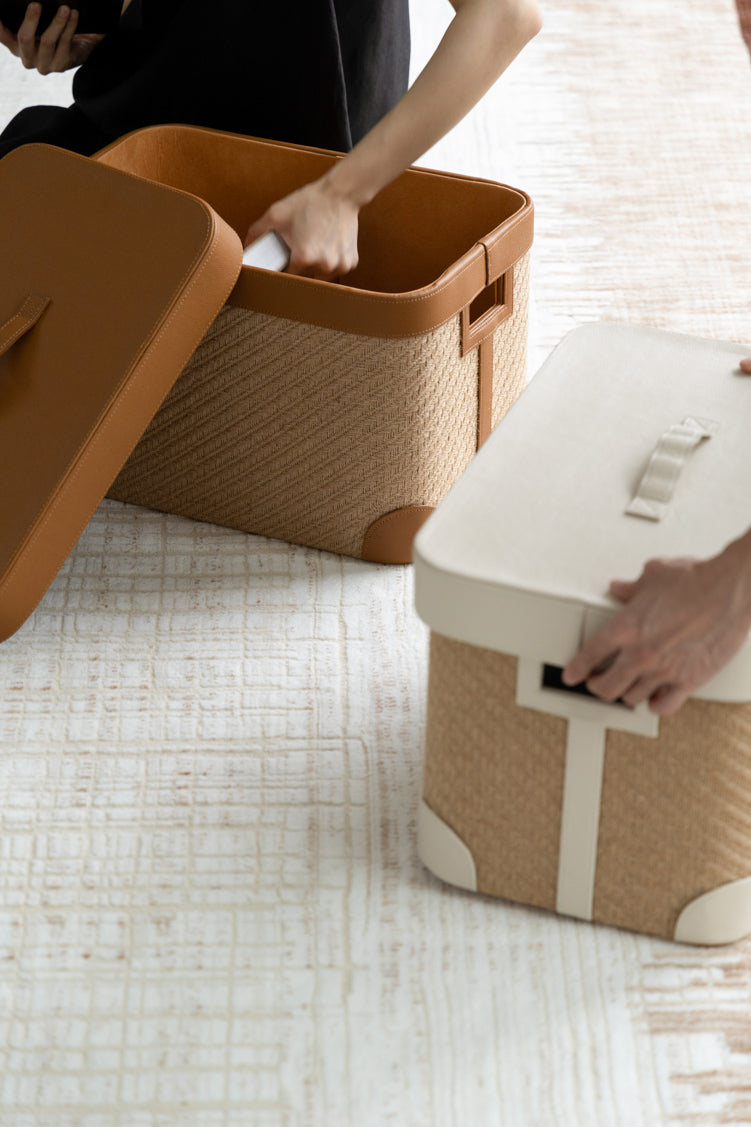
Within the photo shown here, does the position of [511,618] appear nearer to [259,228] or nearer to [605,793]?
[605,793]

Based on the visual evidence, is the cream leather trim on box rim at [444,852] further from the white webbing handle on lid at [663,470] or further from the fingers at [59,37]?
the fingers at [59,37]

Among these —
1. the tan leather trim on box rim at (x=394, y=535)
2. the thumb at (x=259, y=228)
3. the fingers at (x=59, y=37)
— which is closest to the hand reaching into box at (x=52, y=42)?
the fingers at (x=59, y=37)

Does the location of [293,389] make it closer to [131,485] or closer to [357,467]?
[357,467]

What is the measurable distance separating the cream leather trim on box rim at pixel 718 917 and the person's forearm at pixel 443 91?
763mm

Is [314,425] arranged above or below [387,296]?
below

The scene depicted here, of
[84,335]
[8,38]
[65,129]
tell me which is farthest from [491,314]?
[8,38]

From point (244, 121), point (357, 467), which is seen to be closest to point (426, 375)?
point (357, 467)

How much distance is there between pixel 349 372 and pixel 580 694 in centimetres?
47

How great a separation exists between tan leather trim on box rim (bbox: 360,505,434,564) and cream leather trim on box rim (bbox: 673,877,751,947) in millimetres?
483

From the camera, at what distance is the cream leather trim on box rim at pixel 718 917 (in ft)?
2.99

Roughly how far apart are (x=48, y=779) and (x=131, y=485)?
16.0 inches

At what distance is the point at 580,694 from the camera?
34.0 inches

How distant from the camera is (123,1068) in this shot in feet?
2.88

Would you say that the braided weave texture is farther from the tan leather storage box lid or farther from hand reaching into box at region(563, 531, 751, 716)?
hand reaching into box at region(563, 531, 751, 716)
